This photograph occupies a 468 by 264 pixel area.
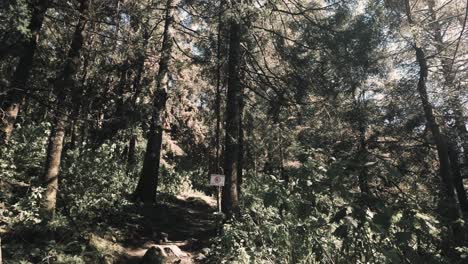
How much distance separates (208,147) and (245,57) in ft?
34.8

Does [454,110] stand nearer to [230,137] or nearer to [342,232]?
[230,137]

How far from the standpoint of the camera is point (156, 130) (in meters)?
12.4

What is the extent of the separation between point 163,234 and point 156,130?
3.91 meters

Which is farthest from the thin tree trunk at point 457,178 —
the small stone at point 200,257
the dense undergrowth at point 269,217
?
the small stone at point 200,257

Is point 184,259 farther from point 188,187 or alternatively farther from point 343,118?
point 188,187

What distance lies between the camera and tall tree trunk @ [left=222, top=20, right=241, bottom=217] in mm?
10039

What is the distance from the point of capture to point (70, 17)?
9.16 meters

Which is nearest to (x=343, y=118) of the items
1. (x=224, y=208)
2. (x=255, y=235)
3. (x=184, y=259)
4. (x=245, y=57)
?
(x=245, y=57)

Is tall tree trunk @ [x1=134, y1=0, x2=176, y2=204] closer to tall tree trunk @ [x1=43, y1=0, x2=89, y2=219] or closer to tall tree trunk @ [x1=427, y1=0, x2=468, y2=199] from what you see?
tall tree trunk @ [x1=43, y1=0, x2=89, y2=219]

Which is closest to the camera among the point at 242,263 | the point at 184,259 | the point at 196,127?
the point at 242,263

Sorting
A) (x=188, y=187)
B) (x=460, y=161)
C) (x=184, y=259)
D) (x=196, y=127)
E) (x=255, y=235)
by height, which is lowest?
(x=184, y=259)

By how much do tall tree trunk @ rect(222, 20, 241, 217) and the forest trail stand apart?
0.63 meters

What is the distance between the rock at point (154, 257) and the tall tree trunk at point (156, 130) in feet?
15.7

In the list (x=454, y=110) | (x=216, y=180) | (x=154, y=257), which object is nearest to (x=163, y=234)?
(x=216, y=180)
